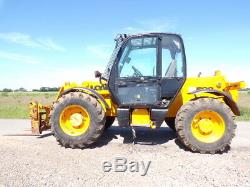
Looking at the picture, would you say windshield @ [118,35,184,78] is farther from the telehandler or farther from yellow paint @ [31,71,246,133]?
yellow paint @ [31,71,246,133]

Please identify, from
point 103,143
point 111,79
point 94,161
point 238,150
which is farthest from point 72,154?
point 238,150

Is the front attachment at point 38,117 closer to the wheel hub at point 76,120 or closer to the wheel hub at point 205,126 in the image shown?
the wheel hub at point 76,120

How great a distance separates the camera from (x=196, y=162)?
569 cm

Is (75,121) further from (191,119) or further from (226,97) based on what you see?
(226,97)

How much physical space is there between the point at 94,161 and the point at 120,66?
7.66 ft

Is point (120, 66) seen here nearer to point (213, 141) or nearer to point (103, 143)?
point (103, 143)

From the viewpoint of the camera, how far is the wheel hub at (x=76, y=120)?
693 cm

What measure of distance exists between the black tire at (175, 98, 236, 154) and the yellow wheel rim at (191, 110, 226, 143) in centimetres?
10

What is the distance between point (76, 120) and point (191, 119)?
2.59 m

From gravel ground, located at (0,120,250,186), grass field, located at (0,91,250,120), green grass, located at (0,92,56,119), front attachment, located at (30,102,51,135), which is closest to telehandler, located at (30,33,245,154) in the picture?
gravel ground, located at (0,120,250,186)

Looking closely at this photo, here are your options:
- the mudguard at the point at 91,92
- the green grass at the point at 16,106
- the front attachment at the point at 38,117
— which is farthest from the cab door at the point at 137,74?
the green grass at the point at 16,106

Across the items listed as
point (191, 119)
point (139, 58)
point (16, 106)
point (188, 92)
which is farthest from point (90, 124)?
point (16, 106)

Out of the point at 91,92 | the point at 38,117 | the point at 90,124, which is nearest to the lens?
the point at 90,124

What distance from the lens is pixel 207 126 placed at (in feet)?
21.7
